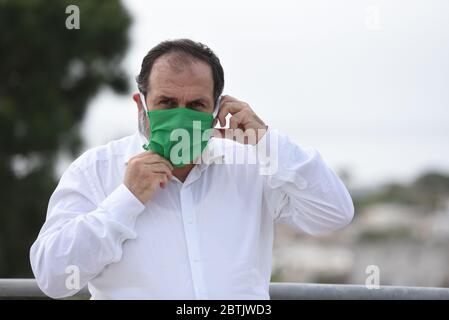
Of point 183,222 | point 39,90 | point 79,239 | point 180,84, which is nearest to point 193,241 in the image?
point 183,222

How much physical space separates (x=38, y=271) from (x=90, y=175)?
40 cm

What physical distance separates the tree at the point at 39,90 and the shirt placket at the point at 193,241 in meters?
10.5

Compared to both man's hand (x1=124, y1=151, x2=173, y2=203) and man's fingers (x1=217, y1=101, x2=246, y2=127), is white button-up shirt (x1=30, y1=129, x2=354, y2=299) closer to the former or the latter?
man's hand (x1=124, y1=151, x2=173, y2=203)

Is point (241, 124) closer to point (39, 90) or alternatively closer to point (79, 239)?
point (79, 239)

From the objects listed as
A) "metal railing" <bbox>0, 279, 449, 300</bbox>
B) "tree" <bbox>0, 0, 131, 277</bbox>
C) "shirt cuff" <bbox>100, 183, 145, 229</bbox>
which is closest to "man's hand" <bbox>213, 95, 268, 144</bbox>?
→ "shirt cuff" <bbox>100, 183, 145, 229</bbox>

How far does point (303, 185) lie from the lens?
10.2 ft

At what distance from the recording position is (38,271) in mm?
2902

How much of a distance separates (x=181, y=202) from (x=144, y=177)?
202 mm

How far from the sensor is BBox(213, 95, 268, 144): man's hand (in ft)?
10.2

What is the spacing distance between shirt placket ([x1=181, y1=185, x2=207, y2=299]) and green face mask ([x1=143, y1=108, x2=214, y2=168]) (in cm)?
14

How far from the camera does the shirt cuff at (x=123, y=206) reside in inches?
114

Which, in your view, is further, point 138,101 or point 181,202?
point 138,101
